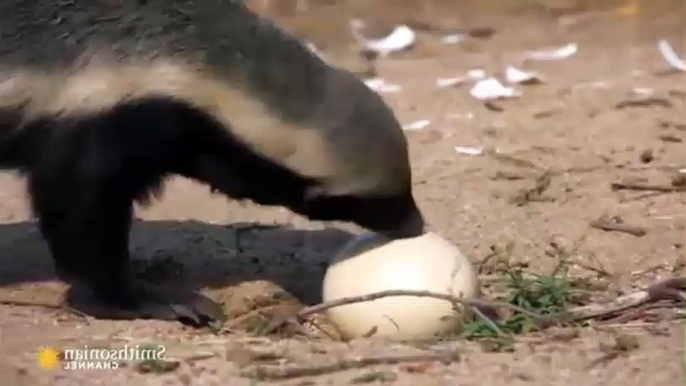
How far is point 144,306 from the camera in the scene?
3885mm

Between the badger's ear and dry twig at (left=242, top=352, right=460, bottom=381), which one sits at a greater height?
the badger's ear

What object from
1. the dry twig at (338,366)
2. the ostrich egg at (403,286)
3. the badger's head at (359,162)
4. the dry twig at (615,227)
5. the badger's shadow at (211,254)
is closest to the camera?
the dry twig at (338,366)

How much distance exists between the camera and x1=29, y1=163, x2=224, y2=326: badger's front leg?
3.67m

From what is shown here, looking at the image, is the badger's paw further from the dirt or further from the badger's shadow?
the badger's shadow

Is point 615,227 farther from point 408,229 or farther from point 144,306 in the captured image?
point 144,306

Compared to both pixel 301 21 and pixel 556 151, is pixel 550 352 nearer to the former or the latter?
pixel 556 151

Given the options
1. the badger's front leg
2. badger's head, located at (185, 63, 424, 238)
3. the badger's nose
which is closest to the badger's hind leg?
the badger's front leg

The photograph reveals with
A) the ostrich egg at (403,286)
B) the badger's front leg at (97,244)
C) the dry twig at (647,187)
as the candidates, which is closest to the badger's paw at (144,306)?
the badger's front leg at (97,244)

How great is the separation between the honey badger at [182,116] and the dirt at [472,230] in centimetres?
37

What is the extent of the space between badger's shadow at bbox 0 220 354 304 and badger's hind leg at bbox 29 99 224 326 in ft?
1.14

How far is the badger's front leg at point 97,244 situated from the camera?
3.67 metres

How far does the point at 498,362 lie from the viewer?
3.19m

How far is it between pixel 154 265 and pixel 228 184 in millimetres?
757

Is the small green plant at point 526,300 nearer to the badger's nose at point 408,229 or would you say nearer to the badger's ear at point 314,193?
the badger's nose at point 408,229
